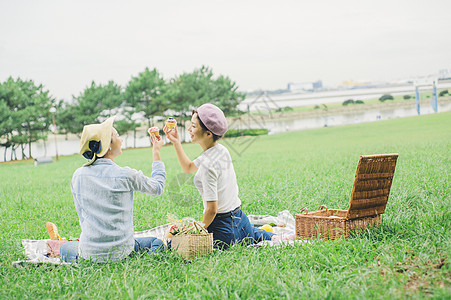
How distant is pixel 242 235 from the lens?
10.4ft

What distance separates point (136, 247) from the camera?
2994 mm

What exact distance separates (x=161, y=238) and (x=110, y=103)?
84.9ft

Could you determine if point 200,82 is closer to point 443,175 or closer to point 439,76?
point 439,76

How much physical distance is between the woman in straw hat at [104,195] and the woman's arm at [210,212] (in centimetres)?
34

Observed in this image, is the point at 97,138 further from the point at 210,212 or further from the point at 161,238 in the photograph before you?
the point at 161,238

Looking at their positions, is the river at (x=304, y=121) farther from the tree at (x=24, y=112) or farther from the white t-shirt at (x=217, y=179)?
the white t-shirt at (x=217, y=179)

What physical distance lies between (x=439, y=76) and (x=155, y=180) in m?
21.7

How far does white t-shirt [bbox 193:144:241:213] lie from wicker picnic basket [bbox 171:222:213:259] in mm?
201

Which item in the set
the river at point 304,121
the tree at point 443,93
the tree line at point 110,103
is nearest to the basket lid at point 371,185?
the river at point 304,121

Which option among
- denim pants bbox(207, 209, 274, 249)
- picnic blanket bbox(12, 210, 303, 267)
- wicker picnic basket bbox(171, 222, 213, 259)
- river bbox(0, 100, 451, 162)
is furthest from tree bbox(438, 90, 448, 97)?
wicker picnic basket bbox(171, 222, 213, 259)

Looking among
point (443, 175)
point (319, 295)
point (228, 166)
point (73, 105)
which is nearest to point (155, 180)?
point (228, 166)

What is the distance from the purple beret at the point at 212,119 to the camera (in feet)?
9.74

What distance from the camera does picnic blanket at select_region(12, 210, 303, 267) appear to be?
302 centimetres

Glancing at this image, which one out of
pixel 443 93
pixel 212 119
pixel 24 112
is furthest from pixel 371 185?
pixel 24 112
